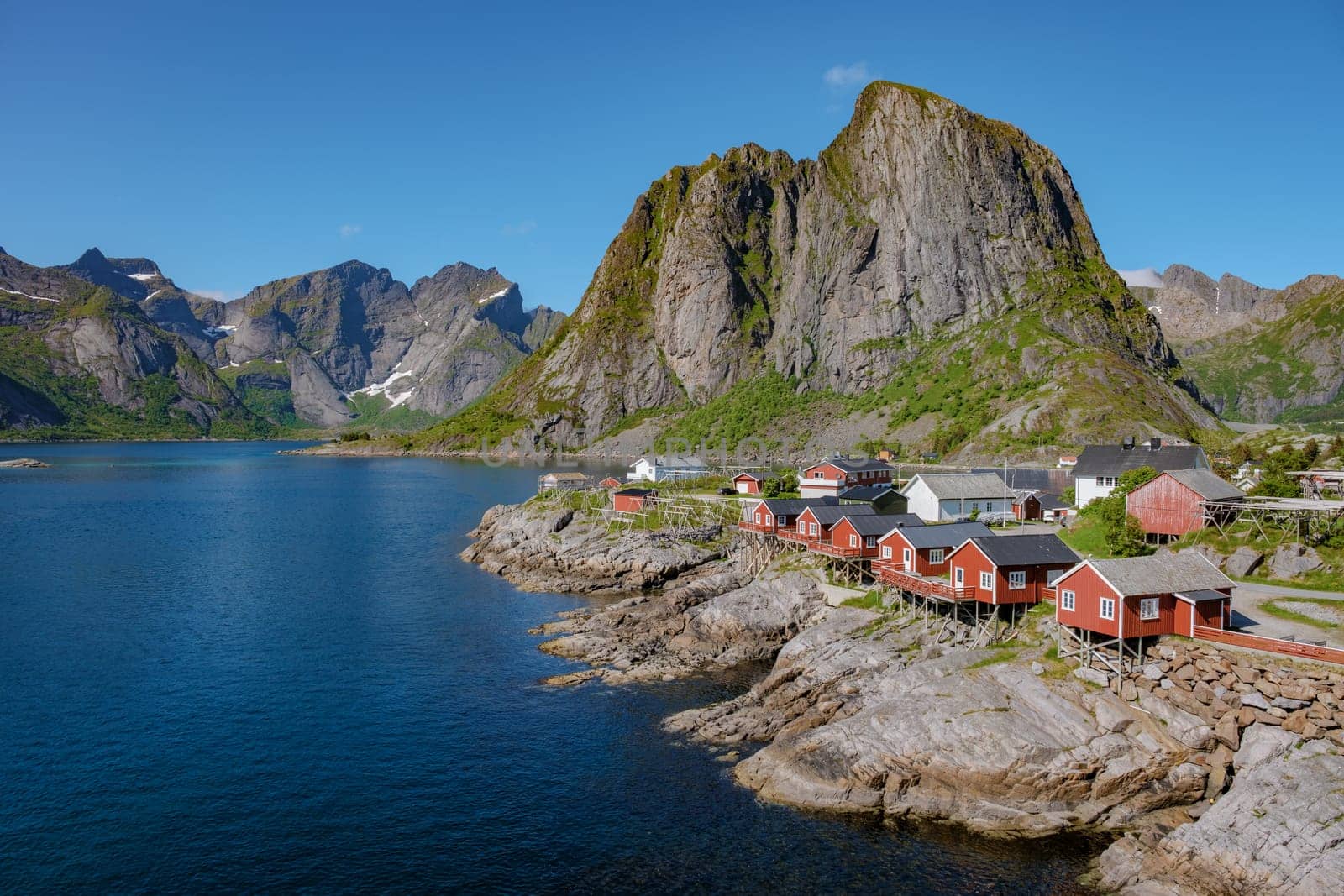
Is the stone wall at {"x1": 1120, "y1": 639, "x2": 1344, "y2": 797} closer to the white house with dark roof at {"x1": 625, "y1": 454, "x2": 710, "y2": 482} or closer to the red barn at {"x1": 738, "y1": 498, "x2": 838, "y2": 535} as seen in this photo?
the red barn at {"x1": 738, "y1": 498, "x2": 838, "y2": 535}

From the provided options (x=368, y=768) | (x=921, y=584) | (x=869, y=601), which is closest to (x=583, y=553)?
(x=869, y=601)

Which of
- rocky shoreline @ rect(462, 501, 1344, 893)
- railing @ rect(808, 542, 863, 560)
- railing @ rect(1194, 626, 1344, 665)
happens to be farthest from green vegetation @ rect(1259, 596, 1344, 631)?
railing @ rect(808, 542, 863, 560)

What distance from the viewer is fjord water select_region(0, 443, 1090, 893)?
3247cm

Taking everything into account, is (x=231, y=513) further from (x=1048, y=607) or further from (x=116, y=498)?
(x=1048, y=607)

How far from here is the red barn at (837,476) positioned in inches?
3770

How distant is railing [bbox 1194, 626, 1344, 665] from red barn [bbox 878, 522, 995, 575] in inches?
604

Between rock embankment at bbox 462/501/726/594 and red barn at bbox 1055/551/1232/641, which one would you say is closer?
red barn at bbox 1055/551/1232/641

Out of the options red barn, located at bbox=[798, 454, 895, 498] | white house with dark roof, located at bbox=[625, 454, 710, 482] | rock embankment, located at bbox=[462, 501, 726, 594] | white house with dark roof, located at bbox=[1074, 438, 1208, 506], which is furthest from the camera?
white house with dark roof, located at bbox=[625, 454, 710, 482]

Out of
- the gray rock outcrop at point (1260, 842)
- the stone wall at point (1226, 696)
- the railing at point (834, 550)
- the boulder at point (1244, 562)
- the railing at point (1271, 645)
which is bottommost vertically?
the gray rock outcrop at point (1260, 842)

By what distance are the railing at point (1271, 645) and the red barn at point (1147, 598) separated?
0.81m

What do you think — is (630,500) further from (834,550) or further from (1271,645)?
(1271,645)

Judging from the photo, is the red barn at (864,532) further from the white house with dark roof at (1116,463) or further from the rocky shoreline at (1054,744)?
the white house with dark roof at (1116,463)

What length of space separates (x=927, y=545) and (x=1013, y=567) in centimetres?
791

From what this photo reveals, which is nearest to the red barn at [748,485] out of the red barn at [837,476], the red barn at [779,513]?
the red barn at [837,476]
